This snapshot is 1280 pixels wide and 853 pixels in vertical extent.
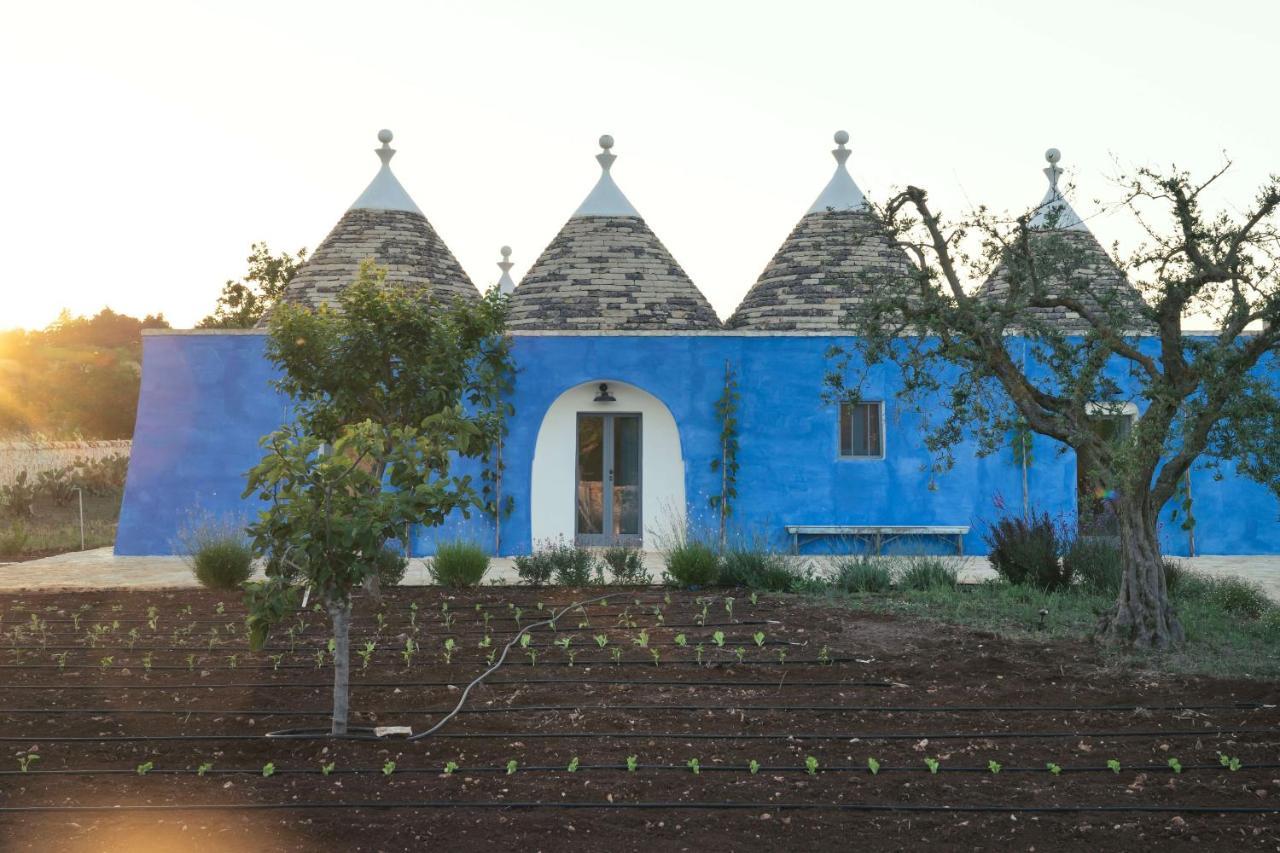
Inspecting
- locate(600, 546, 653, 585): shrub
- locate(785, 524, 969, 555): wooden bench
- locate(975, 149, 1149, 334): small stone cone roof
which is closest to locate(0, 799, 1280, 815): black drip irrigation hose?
locate(975, 149, 1149, 334): small stone cone roof

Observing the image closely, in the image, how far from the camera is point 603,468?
17.7 m

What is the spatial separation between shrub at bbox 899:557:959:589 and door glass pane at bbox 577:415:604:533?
6101mm

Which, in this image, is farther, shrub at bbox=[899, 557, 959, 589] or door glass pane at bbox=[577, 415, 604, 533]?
door glass pane at bbox=[577, 415, 604, 533]

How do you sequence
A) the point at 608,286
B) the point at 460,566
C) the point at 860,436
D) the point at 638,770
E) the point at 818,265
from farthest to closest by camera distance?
the point at 818,265 < the point at 608,286 < the point at 860,436 < the point at 460,566 < the point at 638,770

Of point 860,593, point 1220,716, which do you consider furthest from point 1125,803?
point 860,593

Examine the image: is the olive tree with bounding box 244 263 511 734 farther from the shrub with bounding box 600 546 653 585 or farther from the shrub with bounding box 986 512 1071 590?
the shrub with bounding box 986 512 1071 590

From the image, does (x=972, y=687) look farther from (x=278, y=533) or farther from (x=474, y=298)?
(x=474, y=298)

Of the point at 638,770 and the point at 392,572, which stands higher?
the point at 392,572

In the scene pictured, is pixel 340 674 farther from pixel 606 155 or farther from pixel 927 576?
A: pixel 606 155

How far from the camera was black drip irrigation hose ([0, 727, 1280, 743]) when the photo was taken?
6879 mm

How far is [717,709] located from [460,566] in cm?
528

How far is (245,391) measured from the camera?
1730cm

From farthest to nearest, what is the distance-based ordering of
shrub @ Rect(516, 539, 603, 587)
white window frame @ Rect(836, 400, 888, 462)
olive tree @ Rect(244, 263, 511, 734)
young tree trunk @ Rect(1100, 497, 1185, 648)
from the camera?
white window frame @ Rect(836, 400, 888, 462)
shrub @ Rect(516, 539, 603, 587)
young tree trunk @ Rect(1100, 497, 1185, 648)
olive tree @ Rect(244, 263, 511, 734)

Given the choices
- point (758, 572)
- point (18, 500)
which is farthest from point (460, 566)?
point (18, 500)
